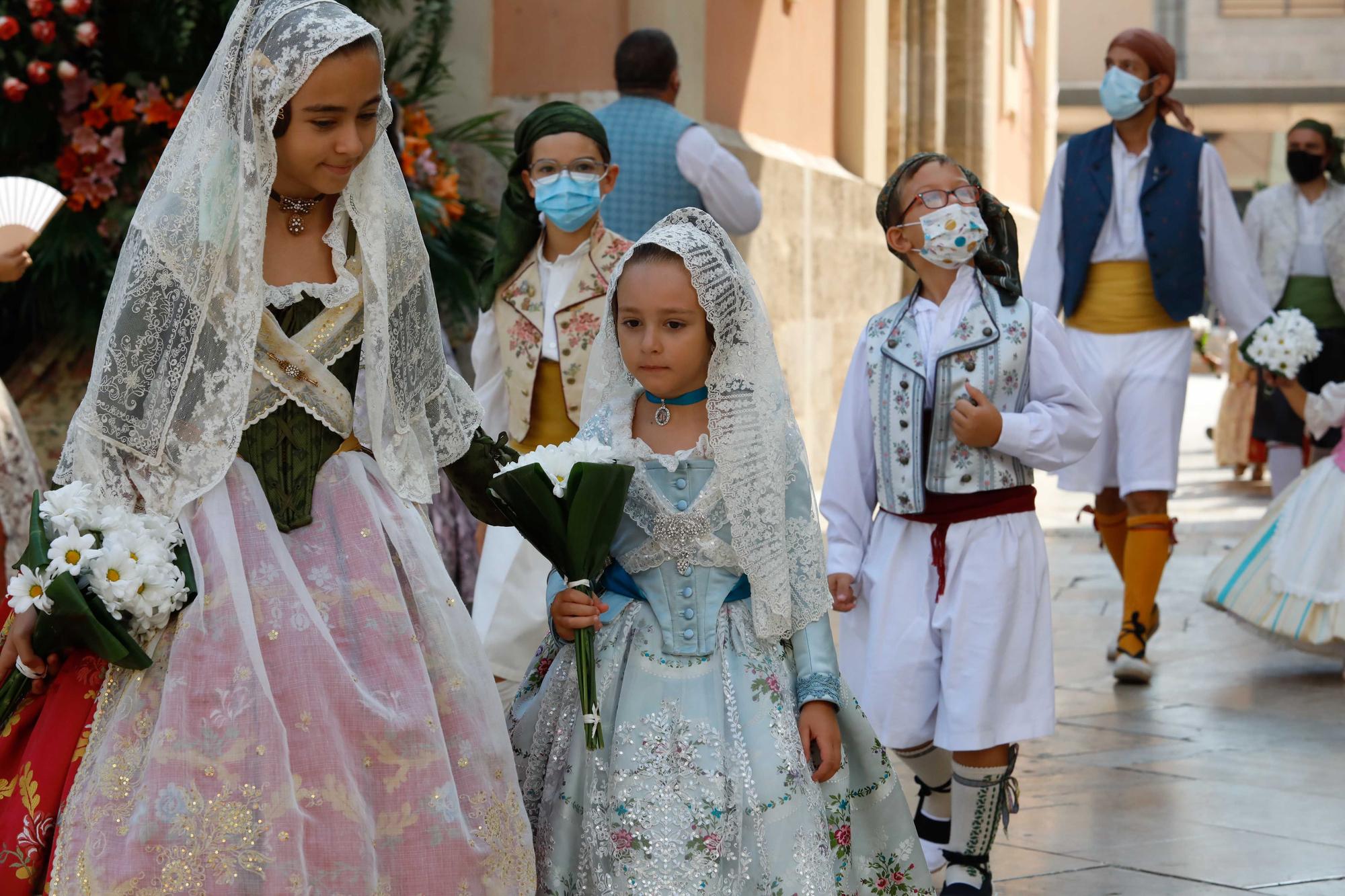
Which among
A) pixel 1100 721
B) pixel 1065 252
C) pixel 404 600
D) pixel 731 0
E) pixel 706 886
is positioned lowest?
pixel 1100 721

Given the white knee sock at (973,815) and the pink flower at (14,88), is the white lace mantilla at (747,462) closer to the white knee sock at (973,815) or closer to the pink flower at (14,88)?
the white knee sock at (973,815)

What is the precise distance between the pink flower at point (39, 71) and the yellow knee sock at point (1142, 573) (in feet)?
14.3

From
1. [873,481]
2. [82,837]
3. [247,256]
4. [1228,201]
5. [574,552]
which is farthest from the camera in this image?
[1228,201]

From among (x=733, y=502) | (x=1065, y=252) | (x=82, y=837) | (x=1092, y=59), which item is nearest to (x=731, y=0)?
(x=1065, y=252)

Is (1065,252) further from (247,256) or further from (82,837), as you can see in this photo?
(82,837)

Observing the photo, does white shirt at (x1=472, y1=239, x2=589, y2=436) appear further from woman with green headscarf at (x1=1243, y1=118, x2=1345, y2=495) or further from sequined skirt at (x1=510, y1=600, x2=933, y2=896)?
woman with green headscarf at (x1=1243, y1=118, x2=1345, y2=495)

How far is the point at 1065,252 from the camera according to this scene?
7.02 m

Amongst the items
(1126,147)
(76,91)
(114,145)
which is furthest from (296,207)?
(1126,147)

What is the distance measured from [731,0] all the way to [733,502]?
7.34 m

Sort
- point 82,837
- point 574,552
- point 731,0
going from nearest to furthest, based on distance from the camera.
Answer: point 82,837, point 574,552, point 731,0

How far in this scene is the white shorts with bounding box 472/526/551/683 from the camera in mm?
5027

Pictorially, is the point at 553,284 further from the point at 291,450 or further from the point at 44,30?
the point at 44,30

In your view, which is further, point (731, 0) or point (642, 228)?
point (731, 0)

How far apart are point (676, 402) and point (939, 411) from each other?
3.12 feet
